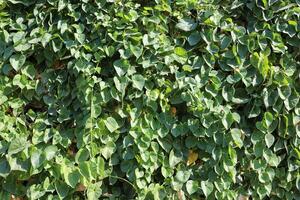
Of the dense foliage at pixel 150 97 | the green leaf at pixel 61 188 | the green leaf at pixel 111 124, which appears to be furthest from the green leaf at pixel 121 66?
the green leaf at pixel 61 188

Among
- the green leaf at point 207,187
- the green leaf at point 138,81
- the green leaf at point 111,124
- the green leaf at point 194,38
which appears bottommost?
the green leaf at point 207,187

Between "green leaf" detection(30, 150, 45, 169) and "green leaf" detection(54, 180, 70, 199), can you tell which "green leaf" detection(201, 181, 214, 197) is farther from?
"green leaf" detection(30, 150, 45, 169)

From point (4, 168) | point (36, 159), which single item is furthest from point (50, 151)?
point (4, 168)

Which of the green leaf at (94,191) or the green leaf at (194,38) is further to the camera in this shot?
the green leaf at (194,38)

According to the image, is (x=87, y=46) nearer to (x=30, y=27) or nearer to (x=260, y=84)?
(x=30, y=27)

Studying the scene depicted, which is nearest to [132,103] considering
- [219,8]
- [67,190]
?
[67,190]

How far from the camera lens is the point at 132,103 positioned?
2137 millimetres

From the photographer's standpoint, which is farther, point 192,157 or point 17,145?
point 192,157

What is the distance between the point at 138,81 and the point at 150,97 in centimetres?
9

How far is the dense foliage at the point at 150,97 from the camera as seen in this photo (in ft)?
6.81

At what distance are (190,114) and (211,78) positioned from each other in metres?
0.19

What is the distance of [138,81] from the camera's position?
2.09 metres

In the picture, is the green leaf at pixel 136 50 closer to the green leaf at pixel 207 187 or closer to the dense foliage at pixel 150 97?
the dense foliage at pixel 150 97

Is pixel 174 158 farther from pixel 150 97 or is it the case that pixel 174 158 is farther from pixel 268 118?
pixel 268 118
